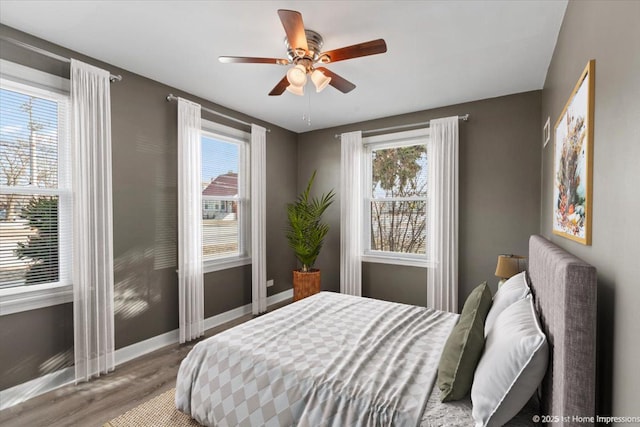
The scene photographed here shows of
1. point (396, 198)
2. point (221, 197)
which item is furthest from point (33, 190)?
point (396, 198)

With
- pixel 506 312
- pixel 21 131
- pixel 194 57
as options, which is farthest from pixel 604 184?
pixel 21 131

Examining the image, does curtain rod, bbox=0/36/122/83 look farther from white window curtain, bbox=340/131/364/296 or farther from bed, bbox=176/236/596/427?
white window curtain, bbox=340/131/364/296

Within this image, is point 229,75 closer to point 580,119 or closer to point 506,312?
point 580,119

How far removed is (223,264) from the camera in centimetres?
387

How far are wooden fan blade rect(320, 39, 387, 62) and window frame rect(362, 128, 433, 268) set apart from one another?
218cm

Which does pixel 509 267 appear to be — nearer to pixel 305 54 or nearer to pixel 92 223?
pixel 305 54

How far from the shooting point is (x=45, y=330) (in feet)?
7.83

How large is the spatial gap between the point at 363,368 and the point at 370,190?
3.09 m

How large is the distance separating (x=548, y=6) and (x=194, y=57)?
101 inches

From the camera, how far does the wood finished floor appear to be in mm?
2039

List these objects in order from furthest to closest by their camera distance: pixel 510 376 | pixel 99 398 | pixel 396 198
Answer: pixel 396 198 → pixel 99 398 → pixel 510 376

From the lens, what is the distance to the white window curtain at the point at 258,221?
4.10 metres

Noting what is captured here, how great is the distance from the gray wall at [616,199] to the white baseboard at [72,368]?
10.9 feet

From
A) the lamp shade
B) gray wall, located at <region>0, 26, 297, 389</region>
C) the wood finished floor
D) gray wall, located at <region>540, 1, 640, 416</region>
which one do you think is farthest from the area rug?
the lamp shade
